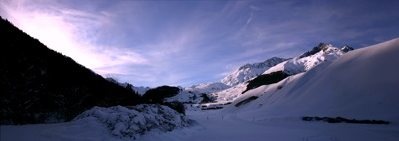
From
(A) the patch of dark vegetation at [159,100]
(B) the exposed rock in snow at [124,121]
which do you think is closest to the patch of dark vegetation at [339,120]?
(B) the exposed rock in snow at [124,121]

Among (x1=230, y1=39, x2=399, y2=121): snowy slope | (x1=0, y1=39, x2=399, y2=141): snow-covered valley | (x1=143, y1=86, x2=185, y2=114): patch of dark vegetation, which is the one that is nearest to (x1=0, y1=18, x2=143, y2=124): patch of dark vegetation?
(x1=0, y1=39, x2=399, y2=141): snow-covered valley

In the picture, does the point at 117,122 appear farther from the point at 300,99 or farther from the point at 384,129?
the point at 300,99

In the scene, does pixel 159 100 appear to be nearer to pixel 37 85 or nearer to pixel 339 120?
pixel 339 120

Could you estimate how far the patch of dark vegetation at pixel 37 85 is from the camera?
40.4 feet

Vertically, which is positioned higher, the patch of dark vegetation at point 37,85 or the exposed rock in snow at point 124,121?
the patch of dark vegetation at point 37,85

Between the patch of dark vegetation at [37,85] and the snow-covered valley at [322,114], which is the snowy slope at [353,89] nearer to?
the snow-covered valley at [322,114]

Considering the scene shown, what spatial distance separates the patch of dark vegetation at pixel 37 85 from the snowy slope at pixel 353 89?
65.7 feet

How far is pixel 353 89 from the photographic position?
2828 centimetres

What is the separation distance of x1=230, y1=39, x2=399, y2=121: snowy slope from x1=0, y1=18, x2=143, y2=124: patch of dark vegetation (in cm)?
2004

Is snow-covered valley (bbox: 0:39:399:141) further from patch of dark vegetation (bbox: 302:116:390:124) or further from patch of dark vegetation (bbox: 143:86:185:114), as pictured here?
patch of dark vegetation (bbox: 143:86:185:114)

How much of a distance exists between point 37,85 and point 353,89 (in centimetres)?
2684

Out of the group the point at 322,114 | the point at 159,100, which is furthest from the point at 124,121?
the point at 159,100

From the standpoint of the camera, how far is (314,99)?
31625 mm

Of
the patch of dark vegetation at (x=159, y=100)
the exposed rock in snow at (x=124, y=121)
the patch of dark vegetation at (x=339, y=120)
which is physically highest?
the patch of dark vegetation at (x=159, y=100)
